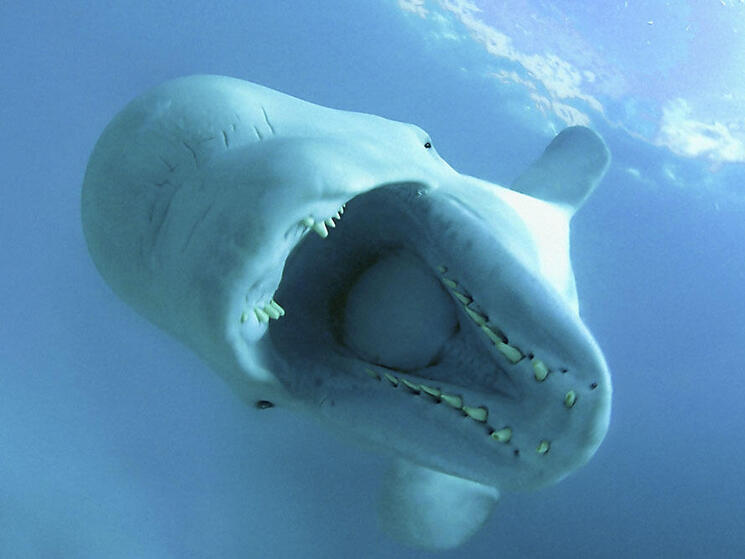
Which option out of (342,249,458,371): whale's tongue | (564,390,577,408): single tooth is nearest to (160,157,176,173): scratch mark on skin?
(342,249,458,371): whale's tongue

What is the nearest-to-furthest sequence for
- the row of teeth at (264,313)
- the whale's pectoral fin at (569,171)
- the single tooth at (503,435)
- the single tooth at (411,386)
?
the row of teeth at (264,313) → the single tooth at (503,435) → the single tooth at (411,386) → the whale's pectoral fin at (569,171)

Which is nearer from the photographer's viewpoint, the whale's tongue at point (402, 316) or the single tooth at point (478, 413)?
the single tooth at point (478, 413)

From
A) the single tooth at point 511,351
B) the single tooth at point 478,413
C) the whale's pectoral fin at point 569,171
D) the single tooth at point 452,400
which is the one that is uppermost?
the whale's pectoral fin at point 569,171

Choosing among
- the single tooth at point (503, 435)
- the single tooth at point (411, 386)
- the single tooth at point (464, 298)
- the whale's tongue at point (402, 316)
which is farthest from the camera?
the whale's tongue at point (402, 316)

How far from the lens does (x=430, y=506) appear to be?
4316mm

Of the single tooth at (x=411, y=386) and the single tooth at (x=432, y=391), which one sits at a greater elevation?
the single tooth at (x=432, y=391)

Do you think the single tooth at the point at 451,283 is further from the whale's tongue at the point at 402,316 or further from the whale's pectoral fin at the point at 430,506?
the whale's pectoral fin at the point at 430,506

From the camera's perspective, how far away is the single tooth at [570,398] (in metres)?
1.74

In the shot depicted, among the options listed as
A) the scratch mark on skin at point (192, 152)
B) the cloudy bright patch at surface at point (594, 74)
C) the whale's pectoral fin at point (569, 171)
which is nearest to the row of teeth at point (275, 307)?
the scratch mark on skin at point (192, 152)

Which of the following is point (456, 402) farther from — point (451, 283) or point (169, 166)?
point (169, 166)

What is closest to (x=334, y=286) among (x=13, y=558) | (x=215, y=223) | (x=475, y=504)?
(x=215, y=223)

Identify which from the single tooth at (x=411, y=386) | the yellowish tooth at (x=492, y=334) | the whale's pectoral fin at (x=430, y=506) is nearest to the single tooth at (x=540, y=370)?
the yellowish tooth at (x=492, y=334)

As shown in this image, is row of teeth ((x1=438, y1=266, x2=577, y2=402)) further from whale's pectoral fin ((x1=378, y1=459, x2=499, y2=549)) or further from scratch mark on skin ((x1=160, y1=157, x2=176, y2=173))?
whale's pectoral fin ((x1=378, y1=459, x2=499, y2=549))

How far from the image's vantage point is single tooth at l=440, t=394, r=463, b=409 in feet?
6.67
